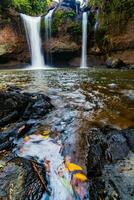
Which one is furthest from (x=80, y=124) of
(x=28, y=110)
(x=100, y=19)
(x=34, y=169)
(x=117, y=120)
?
(x=100, y=19)

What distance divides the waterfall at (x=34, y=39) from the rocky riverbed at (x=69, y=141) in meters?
14.7

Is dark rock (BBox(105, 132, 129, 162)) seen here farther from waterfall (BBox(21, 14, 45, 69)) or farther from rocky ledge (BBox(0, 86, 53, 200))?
waterfall (BBox(21, 14, 45, 69))

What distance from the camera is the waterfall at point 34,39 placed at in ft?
63.8

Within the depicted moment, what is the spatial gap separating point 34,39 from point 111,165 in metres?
18.4

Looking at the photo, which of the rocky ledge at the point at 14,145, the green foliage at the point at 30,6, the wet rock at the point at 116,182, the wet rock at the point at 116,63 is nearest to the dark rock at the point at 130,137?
the wet rock at the point at 116,182

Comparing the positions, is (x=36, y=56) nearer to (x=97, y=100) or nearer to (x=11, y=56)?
(x=11, y=56)

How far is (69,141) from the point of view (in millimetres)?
3104

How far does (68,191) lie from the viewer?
212 cm

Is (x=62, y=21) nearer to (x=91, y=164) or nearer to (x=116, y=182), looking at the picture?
(x=91, y=164)

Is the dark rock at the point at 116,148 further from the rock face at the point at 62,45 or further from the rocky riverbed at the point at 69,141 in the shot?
the rock face at the point at 62,45

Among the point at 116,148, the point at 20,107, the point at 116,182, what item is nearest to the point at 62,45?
the point at 20,107

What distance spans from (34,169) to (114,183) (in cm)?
82

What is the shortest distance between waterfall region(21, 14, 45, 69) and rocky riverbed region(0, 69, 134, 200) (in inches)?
578

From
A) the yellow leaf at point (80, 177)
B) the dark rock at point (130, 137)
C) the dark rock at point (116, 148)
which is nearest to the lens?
the yellow leaf at point (80, 177)
